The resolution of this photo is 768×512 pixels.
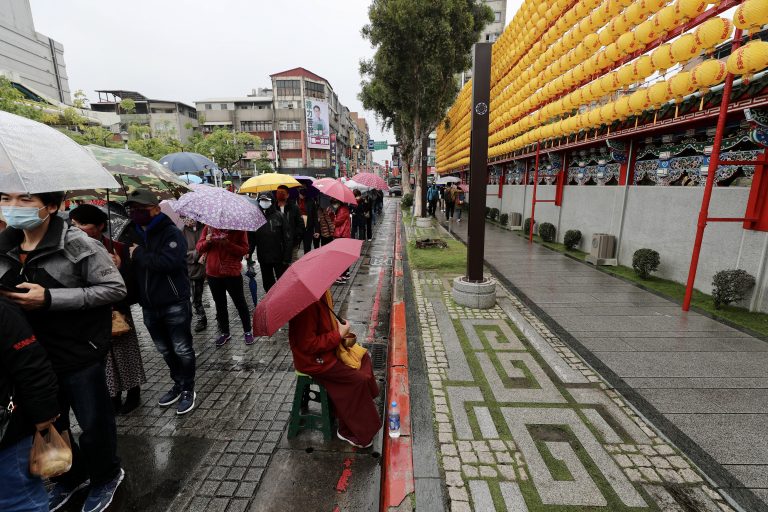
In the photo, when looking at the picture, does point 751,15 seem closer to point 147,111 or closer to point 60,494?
point 60,494

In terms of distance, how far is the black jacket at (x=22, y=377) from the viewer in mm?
1757

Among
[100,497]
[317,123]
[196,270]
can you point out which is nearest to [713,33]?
[196,270]

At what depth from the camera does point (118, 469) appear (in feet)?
9.41

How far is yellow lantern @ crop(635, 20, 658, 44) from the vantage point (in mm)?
6152

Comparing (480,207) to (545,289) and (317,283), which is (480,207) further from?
(317,283)

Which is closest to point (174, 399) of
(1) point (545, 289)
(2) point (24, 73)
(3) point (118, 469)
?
(3) point (118, 469)

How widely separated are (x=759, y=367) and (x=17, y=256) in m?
6.91

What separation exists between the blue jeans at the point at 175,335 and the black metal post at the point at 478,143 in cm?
436

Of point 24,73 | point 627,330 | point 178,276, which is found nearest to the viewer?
point 178,276

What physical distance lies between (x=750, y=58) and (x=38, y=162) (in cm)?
713

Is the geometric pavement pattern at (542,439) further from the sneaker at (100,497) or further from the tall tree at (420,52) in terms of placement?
the tall tree at (420,52)

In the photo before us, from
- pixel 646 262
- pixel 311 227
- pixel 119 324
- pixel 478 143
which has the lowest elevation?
pixel 646 262

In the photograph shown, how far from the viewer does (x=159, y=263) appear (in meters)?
3.54

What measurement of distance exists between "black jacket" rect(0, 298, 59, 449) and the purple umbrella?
2406mm
